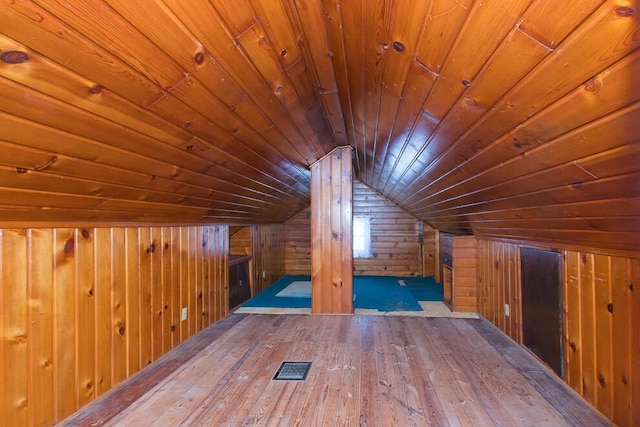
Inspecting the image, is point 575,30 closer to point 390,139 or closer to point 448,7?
point 448,7

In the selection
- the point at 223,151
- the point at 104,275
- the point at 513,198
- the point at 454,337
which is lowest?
the point at 454,337

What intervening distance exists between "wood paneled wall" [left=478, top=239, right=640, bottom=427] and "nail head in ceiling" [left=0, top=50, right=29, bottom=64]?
2363 millimetres

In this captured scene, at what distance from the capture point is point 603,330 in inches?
73.4

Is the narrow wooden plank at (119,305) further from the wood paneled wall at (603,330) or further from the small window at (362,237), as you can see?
the small window at (362,237)

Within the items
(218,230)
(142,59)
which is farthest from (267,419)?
(218,230)

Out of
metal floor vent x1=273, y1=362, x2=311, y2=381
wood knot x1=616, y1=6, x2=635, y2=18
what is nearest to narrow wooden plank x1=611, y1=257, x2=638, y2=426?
wood knot x1=616, y1=6, x2=635, y2=18

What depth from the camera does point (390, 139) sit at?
2.65 meters

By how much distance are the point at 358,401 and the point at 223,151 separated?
1.66 m

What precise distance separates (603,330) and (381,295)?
10.7ft

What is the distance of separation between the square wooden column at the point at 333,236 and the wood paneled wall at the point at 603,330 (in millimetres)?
2116

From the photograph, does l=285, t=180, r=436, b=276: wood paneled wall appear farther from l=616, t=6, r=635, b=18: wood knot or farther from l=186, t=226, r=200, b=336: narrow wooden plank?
l=616, t=6, r=635, b=18: wood knot

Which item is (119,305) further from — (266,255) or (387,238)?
(387,238)

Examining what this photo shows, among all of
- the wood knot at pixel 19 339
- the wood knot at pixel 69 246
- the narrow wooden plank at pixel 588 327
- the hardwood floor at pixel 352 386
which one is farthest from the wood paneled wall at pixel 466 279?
the wood knot at pixel 19 339

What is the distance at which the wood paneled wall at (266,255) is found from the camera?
5306mm
